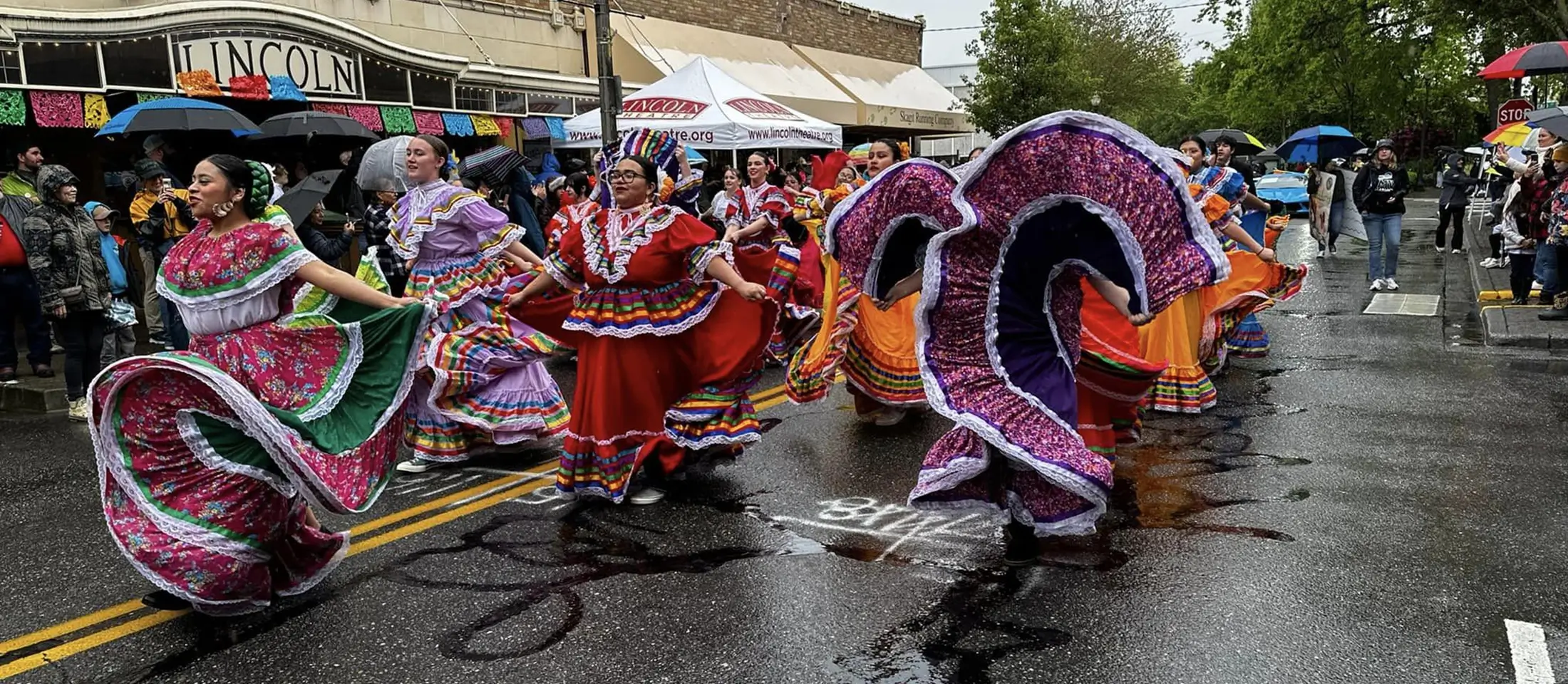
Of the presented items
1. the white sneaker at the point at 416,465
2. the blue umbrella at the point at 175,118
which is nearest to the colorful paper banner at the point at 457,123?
the blue umbrella at the point at 175,118

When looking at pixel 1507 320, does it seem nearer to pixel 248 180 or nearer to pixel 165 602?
pixel 248 180

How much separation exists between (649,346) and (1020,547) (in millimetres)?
1946

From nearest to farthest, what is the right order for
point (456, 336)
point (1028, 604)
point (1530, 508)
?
1. point (1028, 604)
2. point (1530, 508)
3. point (456, 336)

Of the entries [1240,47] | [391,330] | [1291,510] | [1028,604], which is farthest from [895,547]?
[1240,47]

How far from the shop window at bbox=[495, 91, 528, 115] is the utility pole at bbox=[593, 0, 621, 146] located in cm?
517

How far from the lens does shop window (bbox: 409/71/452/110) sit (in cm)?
1625

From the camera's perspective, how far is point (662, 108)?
44.5ft

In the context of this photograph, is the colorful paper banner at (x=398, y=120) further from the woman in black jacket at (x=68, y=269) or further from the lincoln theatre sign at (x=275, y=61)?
the woman in black jacket at (x=68, y=269)

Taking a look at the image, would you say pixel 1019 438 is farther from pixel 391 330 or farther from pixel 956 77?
pixel 956 77

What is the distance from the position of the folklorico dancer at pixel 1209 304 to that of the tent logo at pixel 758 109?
6038mm

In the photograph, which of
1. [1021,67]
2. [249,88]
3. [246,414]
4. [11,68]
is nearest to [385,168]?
[246,414]

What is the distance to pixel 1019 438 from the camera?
4.21m

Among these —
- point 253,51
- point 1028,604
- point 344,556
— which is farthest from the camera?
point 253,51

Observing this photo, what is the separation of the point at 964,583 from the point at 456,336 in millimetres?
3278
